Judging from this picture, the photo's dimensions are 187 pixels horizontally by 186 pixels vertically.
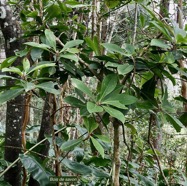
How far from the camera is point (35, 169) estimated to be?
2.43ft

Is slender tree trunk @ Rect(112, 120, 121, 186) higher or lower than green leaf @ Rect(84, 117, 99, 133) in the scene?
lower

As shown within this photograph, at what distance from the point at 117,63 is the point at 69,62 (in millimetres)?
138

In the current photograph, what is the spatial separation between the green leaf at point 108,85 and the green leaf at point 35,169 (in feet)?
0.96

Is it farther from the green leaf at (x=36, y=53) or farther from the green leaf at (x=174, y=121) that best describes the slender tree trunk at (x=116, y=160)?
the green leaf at (x=36, y=53)

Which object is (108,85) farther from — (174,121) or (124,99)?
(174,121)

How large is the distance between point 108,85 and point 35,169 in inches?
12.5

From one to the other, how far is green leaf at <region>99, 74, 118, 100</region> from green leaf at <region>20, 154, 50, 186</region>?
0.29 m

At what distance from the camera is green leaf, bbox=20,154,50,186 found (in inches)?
28.7

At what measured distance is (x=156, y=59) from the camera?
71 cm

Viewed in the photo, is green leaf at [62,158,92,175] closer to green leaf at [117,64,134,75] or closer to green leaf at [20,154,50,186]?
green leaf at [20,154,50,186]

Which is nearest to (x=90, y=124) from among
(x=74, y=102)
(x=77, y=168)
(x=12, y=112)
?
(x=74, y=102)

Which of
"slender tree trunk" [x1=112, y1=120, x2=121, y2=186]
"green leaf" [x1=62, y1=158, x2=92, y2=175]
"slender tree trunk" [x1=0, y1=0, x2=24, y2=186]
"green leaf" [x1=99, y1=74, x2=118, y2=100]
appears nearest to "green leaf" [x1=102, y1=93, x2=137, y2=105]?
"green leaf" [x1=99, y1=74, x2=118, y2=100]

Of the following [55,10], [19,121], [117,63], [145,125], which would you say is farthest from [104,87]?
[145,125]

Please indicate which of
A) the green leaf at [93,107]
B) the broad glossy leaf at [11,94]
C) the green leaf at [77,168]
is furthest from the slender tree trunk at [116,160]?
the broad glossy leaf at [11,94]
